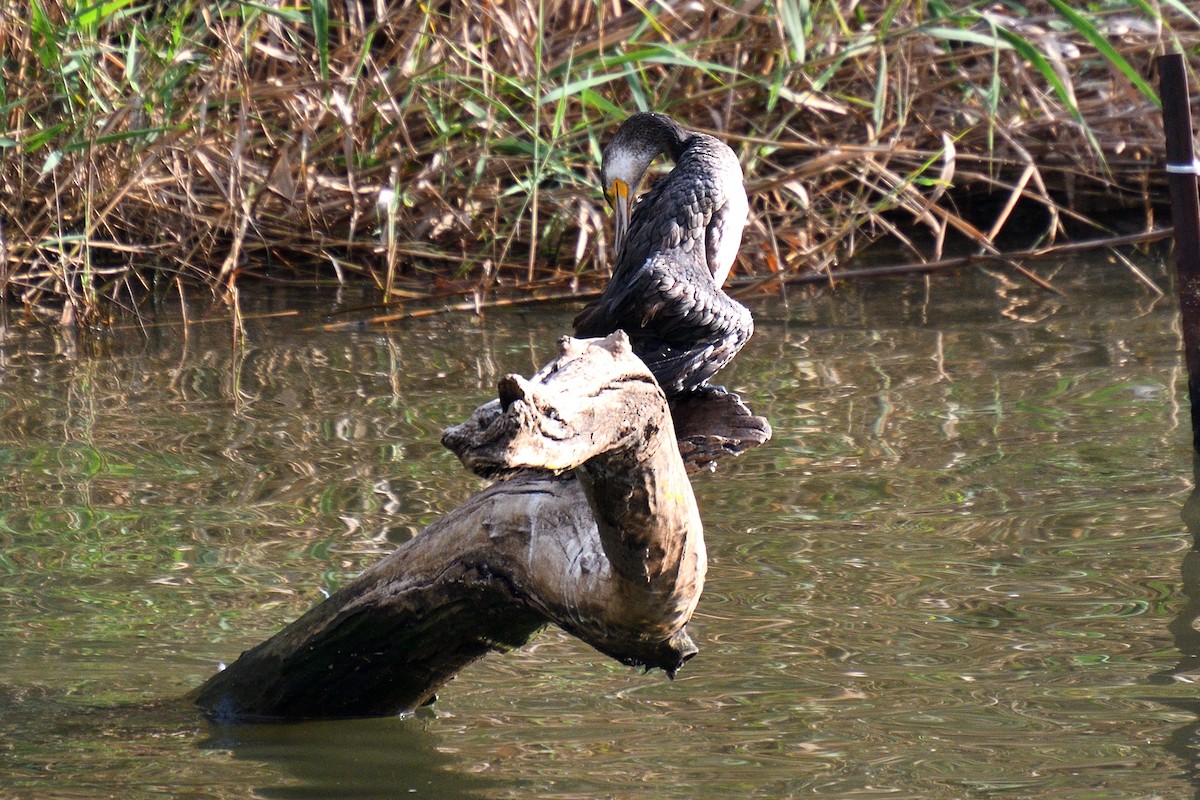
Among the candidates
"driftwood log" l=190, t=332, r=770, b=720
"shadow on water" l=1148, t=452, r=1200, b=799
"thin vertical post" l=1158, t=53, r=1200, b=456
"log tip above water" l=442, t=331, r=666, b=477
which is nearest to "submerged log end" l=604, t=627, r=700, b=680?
"driftwood log" l=190, t=332, r=770, b=720

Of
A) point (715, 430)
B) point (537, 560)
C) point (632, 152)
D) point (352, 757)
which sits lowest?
point (352, 757)

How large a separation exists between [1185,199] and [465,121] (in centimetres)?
250

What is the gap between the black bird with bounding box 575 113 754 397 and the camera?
2.19 m

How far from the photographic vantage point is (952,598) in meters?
2.80

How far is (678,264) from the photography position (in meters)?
2.37

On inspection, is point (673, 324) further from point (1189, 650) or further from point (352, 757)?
point (1189, 650)

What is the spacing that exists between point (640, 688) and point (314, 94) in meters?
3.13

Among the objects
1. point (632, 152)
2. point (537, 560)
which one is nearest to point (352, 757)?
point (537, 560)

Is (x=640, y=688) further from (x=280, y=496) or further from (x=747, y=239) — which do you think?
(x=747, y=239)

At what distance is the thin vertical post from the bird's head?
116cm

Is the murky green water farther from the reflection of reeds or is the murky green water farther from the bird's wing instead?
the bird's wing

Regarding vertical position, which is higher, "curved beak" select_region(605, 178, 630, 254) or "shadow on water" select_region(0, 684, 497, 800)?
"curved beak" select_region(605, 178, 630, 254)

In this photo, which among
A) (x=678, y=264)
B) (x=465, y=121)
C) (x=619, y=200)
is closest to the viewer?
(x=678, y=264)

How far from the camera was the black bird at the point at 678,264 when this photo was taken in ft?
7.19
